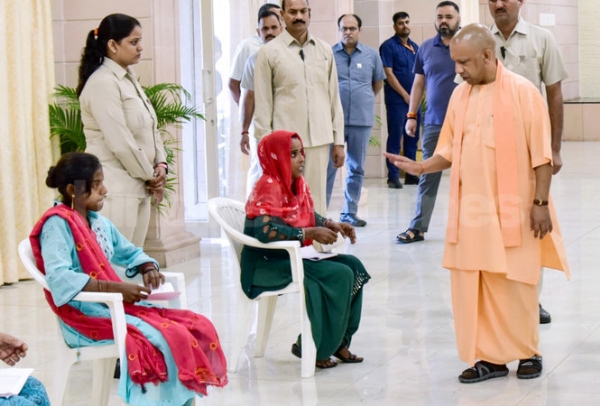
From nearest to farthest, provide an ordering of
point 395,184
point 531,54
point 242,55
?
1. point 531,54
2. point 242,55
3. point 395,184

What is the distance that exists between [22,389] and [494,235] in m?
2.18

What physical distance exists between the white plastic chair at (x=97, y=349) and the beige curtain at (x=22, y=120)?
2845 mm

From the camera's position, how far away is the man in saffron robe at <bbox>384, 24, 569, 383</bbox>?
15.5 ft

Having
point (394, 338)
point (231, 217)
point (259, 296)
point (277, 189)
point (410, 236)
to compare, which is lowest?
point (394, 338)

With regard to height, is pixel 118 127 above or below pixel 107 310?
above

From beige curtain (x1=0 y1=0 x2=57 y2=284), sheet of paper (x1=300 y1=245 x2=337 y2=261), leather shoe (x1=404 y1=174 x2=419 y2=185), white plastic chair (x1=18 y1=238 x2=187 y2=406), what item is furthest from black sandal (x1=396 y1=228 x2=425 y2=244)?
white plastic chair (x1=18 y1=238 x2=187 y2=406)

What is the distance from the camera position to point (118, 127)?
216 inches

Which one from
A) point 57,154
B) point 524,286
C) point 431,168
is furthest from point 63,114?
point 524,286

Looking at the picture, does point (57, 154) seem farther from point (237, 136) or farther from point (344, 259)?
point (344, 259)

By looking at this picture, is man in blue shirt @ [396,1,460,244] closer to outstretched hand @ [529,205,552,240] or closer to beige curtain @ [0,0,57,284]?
beige curtain @ [0,0,57,284]

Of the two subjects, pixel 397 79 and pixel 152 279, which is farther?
pixel 397 79

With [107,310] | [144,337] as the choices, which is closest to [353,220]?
[107,310]

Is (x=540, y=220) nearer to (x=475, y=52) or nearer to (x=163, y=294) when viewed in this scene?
(x=475, y=52)

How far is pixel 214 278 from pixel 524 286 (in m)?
2.88
